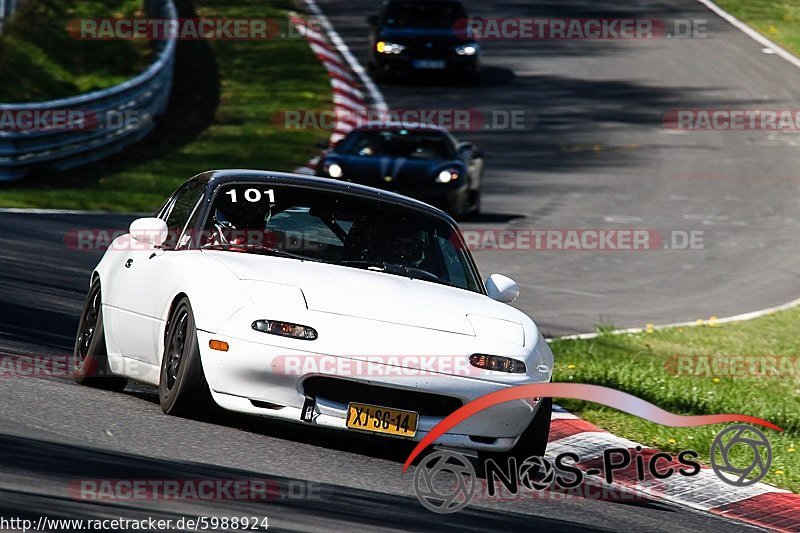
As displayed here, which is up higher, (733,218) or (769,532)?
(769,532)

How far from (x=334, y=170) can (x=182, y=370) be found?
13247 millimetres

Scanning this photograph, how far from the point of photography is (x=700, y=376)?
40.1 ft

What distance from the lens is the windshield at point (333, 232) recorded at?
348 inches

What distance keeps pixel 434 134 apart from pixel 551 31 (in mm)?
16978

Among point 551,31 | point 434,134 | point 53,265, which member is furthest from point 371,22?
point 53,265

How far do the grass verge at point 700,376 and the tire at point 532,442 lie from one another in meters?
1.48

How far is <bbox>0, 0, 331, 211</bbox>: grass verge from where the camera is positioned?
2161 centimetres

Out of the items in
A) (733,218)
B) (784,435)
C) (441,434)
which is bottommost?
(733,218)

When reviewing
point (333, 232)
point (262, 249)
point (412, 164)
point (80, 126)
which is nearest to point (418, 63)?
point (80, 126)

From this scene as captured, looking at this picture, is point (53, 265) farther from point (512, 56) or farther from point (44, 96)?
point (512, 56)

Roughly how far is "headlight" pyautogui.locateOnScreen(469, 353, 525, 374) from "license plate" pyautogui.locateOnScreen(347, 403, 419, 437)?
16.6 inches

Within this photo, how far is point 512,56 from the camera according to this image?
36250mm

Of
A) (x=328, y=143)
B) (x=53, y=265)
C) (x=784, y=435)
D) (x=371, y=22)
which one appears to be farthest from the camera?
(x=371, y=22)

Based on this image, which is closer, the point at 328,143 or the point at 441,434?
the point at 441,434
